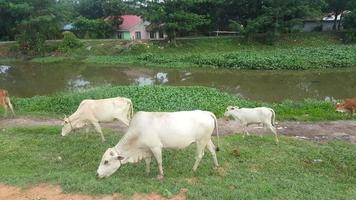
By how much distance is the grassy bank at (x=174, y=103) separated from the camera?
1925 cm

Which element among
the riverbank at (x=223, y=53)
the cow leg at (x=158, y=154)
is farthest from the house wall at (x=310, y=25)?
the cow leg at (x=158, y=154)

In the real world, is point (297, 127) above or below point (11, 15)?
below

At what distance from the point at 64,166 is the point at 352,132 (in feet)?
32.1

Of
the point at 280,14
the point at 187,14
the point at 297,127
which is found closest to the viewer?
the point at 297,127

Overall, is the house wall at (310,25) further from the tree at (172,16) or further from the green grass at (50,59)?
the green grass at (50,59)

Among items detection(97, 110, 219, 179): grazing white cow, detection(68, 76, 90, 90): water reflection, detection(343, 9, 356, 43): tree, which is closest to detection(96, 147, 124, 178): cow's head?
detection(97, 110, 219, 179): grazing white cow

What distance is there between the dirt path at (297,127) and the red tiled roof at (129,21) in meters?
34.1

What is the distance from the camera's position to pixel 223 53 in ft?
124

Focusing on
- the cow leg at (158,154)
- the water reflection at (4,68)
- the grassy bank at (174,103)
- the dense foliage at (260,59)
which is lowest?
the water reflection at (4,68)

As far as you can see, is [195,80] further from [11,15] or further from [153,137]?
[11,15]

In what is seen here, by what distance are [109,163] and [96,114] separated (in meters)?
4.03

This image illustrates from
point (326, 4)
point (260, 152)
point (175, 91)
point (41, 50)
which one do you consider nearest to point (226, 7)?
point (326, 4)

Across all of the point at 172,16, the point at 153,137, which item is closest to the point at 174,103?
the point at 153,137

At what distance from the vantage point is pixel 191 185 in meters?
10.3
